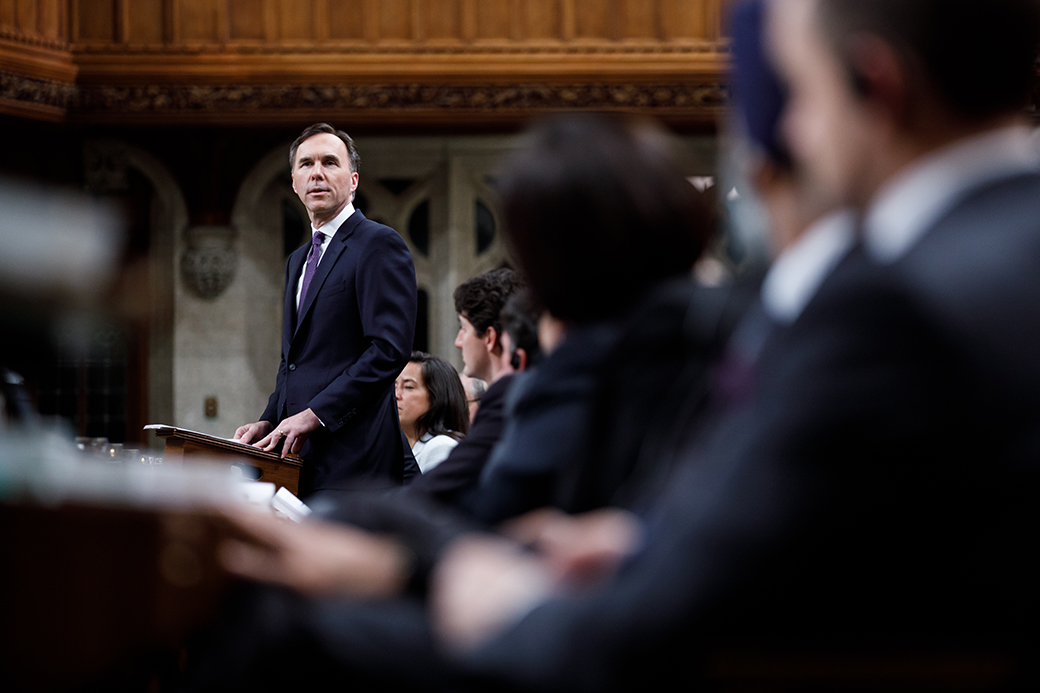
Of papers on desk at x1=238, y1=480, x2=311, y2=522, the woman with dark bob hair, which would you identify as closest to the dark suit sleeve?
papers on desk at x1=238, y1=480, x2=311, y2=522

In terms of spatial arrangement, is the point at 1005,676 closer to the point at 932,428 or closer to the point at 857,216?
the point at 932,428

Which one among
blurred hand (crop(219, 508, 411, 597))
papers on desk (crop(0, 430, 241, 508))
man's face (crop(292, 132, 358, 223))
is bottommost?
blurred hand (crop(219, 508, 411, 597))

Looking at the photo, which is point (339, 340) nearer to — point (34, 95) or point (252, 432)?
point (252, 432)

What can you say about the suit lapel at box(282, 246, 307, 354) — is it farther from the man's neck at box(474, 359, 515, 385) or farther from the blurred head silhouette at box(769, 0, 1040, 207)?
the blurred head silhouette at box(769, 0, 1040, 207)

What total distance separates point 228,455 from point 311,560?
5.14 ft

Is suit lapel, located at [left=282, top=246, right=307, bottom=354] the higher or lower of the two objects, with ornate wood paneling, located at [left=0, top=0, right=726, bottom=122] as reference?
lower

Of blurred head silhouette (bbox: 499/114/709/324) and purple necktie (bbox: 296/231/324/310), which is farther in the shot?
purple necktie (bbox: 296/231/324/310)

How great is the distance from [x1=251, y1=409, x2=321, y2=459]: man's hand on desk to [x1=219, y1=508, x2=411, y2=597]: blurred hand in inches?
73.9

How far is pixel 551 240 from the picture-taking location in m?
1.34

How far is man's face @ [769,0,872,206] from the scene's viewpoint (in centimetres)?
99

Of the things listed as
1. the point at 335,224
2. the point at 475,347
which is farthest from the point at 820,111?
the point at 335,224

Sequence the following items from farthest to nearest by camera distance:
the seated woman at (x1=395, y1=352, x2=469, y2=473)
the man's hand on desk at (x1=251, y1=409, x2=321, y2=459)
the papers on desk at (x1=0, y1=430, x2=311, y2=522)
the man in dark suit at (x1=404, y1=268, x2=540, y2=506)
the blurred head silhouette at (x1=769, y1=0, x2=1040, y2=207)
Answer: the seated woman at (x1=395, y1=352, x2=469, y2=473)
the man's hand on desk at (x1=251, y1=409, x2=321, y2=459)
the man in dark suit at (x1=404, y1=268, x2=540, y2=506)
the papers on desk at (x1=0, y1=430, x2=311, y2=522)
the blurred head silhouette at (x1=769, y1=0, x2=1040, y2=207)

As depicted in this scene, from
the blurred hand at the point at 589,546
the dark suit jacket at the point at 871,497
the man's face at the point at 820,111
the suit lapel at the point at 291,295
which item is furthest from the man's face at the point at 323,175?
the dark suit jacket at the point at 871,497

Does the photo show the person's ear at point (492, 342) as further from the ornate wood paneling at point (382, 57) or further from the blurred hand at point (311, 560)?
the ornate wood paneling at point (382, 57)
